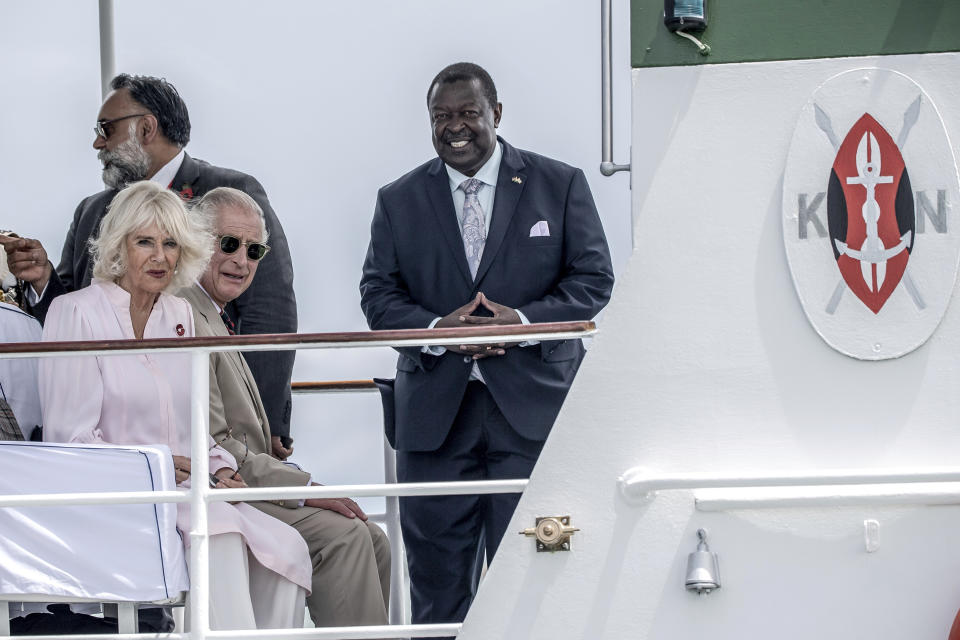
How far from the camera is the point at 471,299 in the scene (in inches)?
184

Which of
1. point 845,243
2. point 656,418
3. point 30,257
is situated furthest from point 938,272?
point 30,257

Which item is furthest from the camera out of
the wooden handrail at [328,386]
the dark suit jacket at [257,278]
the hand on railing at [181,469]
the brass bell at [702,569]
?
the wooden handrail at [328,386]

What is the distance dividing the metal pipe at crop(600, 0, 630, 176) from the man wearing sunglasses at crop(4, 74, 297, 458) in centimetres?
194

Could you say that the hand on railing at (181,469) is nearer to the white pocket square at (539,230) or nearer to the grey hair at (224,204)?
the grey hair at (224,204)

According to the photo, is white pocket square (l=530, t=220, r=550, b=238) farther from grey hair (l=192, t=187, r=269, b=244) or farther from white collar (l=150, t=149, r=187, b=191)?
white collar (l=150, t=149, r=187, b=191)

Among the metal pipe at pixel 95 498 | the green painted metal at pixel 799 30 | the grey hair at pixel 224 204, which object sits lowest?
the metal pipe at pixel 95 498

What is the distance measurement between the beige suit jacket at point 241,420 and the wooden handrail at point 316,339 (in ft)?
2.43

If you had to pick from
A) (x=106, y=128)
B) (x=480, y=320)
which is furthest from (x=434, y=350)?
(x=106, y=128)

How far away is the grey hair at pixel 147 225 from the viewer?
441cm

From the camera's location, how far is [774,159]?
3.41m

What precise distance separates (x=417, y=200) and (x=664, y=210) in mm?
1520

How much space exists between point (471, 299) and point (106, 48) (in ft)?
7.03

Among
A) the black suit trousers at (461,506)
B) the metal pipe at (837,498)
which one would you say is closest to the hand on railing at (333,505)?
the black suit trousers at (461,506)

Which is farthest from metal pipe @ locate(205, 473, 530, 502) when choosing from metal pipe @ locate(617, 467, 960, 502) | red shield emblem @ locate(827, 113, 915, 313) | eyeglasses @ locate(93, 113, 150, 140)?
eyeglasses @ locate(93, 113, 150, 140)
